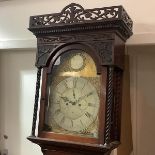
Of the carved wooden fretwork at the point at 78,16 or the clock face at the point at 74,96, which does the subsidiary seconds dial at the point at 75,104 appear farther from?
the carved wooden fretwork at the point at 78,16

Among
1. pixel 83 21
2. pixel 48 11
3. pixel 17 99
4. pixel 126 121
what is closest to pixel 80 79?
pixel 83 21

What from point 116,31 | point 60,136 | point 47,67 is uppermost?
point 116,31

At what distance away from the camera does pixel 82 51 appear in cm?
143

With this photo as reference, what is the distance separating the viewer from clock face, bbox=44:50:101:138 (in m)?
1.39

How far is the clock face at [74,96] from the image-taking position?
139 cm

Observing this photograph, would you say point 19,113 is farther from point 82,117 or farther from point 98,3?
point 98,3

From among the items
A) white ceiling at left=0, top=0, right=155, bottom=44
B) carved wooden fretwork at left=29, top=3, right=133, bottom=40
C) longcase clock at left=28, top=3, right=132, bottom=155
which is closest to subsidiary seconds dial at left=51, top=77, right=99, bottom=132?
longcase clock at left=28, top=3, right=132, bottom=155

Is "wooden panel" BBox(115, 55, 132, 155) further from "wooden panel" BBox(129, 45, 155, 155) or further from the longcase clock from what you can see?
the longcase clock

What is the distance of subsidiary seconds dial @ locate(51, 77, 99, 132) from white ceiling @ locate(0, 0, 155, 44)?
391mm

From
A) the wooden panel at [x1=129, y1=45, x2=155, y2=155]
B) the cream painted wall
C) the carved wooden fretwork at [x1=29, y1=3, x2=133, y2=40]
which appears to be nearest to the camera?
the carved wooden fretwork at [x1=29, y1=3, x2=133, y2=40]

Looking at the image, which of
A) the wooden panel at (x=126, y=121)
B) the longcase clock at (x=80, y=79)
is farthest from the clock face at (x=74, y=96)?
the wooden panel at (x=126, y=121)

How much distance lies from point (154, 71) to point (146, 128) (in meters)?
0.33

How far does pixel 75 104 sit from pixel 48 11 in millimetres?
684

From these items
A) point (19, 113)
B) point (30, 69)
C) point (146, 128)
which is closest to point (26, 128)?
point (19, 113)
